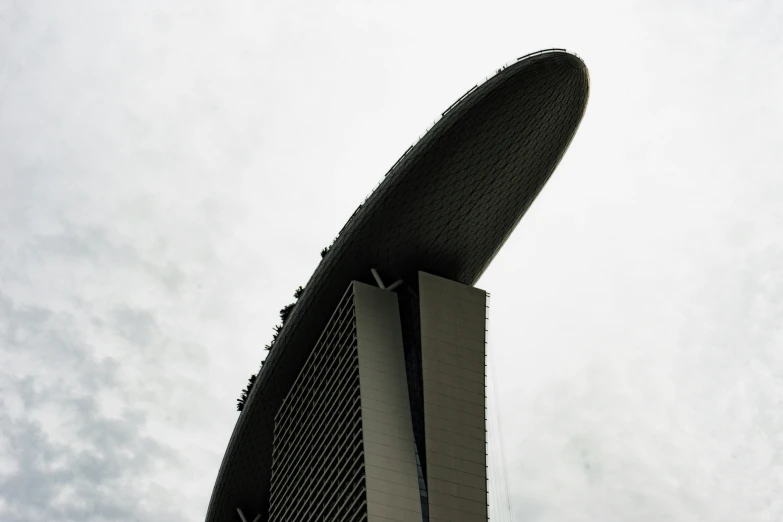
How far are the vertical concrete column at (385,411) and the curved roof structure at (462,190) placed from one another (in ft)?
9.49

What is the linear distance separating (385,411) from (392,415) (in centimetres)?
43

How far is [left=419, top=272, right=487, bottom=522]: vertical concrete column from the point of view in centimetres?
4584

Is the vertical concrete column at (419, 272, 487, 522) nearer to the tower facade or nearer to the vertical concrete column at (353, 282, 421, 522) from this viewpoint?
the tower facade

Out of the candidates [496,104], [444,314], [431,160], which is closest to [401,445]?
[444,314]

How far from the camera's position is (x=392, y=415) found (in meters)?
49.7

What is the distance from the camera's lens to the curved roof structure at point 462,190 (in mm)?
53406

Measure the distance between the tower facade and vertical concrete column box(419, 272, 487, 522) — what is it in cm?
6

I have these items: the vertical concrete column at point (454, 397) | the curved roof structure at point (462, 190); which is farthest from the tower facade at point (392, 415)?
the curved roof structure at point (462, 190)

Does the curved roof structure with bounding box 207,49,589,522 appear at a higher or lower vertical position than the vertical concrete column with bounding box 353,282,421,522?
higher

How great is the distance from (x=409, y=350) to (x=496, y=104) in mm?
15630

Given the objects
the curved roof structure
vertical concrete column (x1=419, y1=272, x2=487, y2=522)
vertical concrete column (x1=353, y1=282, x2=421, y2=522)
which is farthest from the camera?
the curved roof structure

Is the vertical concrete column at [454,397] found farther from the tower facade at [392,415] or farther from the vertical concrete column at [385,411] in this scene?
the vertical concrete column at [385,411]

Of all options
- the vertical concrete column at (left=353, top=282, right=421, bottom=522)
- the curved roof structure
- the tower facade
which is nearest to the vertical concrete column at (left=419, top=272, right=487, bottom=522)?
the tower facade

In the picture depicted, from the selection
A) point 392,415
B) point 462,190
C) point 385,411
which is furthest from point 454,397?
point 462,190
